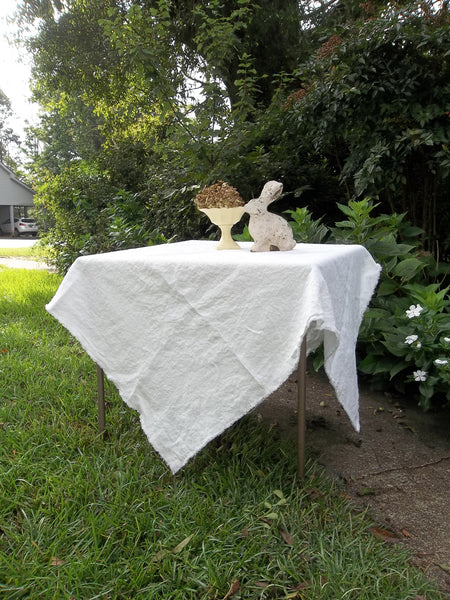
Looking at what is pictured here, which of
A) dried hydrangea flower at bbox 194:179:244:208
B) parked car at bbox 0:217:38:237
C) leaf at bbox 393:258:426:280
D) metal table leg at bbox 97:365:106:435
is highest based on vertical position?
dried hydrangea flower at bbox 194:179:244:208

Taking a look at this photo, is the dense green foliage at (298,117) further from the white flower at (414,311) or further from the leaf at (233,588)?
the leaf at (233,588)

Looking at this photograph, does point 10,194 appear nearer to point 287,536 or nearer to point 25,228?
point 25,228

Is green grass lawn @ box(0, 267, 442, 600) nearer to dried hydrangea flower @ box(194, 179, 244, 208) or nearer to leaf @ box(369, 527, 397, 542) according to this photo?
leaf @ box(369, 527, 397, 542)

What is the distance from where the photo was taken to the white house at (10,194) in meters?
28.8

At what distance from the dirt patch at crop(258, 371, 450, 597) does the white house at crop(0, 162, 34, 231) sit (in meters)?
29.2

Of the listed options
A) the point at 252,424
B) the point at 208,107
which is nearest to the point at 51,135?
the point at 208,107

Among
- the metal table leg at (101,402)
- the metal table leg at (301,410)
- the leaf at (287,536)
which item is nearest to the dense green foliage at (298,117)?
the metal table leg at (301,410)

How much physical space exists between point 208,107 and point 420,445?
129 inches

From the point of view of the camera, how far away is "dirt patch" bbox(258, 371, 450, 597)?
1572mm

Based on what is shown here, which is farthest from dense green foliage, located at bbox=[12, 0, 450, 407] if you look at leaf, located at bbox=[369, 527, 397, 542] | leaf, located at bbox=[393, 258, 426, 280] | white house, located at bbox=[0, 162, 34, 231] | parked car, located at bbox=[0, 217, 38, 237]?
white house, located at bbox=[0, 162, 34, 231]

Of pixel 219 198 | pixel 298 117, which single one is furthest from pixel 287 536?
pixel 298 117

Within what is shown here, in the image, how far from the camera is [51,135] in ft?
85.9

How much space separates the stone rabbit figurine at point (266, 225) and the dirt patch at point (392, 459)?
94 cm

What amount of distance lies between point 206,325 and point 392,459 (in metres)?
1.07
